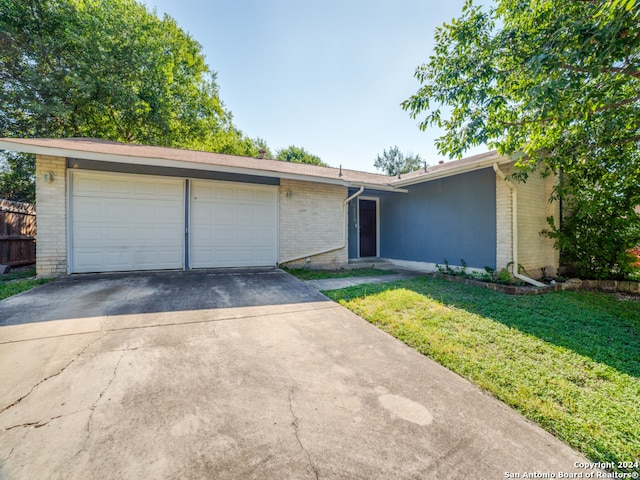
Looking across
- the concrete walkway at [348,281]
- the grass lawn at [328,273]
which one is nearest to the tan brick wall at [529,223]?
the concrete walkway at [348,281]

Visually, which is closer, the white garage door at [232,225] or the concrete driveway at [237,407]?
the concrete driveway at [237,407]

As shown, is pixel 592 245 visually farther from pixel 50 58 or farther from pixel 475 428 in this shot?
pixel 50 58

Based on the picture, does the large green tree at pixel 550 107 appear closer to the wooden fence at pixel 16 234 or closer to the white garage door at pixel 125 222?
the white garage door at pixel 125 222

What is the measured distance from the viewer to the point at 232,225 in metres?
6.96

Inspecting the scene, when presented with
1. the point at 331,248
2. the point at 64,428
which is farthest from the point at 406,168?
the point at 64,428

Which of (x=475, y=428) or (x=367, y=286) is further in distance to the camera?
(x=367, y=286)

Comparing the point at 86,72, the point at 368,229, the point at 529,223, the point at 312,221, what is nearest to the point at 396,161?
the point at 368,229

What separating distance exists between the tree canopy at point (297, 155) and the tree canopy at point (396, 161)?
34.9 ft

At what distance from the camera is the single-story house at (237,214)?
18.2ft

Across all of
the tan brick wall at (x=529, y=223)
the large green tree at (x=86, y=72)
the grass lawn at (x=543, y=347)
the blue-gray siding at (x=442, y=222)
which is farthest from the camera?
the large green tree at (x=86, y=72)

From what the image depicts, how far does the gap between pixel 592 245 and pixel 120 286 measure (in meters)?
9.87

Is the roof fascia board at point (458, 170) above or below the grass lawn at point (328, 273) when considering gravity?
above

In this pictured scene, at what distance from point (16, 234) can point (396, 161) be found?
3394 cm

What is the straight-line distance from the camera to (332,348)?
9.30 ft
